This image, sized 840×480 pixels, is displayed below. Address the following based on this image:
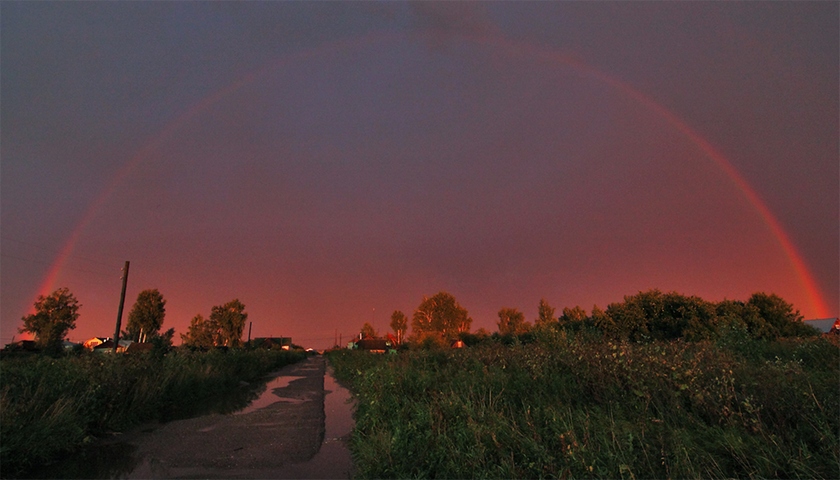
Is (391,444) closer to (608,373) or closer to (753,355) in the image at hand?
(608,373)

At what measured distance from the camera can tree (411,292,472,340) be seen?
9909 centimetres

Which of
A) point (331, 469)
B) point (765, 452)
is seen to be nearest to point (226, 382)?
point (331, 469)

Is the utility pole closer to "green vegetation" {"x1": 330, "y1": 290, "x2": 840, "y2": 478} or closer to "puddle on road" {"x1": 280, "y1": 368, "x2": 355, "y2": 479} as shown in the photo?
"puddle on road" {"x1": 280, "y1": 368, "x2": 355, "y2": 479}

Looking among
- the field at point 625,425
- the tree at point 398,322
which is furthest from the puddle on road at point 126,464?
the tree at point 398,322

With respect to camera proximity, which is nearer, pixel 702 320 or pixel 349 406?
pixel 349 406

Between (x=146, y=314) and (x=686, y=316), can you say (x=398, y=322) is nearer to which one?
(x=146, y=314)

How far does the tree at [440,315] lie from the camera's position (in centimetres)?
9909

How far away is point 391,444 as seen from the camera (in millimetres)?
6734

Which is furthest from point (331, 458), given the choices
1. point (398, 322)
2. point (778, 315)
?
point (398, 322)

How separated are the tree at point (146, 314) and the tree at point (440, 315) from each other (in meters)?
53.0

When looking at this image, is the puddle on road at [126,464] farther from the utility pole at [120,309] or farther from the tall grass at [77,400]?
the utility pole at [120,309]

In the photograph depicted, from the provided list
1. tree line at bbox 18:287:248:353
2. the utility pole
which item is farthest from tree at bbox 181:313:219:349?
the utility pole

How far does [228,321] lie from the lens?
106 m

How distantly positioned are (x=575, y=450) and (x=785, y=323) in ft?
161
